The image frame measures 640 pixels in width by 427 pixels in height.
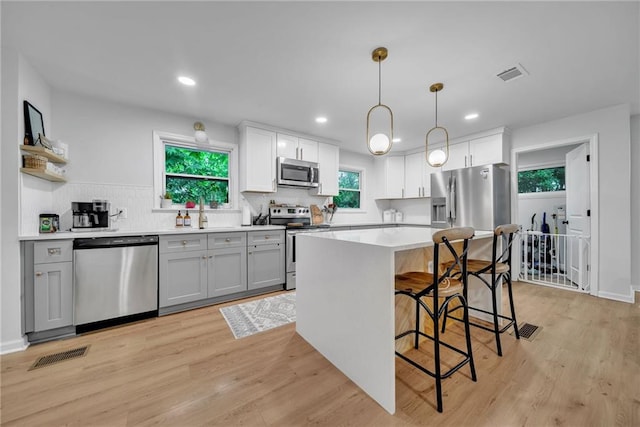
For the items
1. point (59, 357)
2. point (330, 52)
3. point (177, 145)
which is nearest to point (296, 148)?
point (177, 145)

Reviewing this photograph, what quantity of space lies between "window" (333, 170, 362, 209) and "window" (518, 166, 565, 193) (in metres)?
3.63

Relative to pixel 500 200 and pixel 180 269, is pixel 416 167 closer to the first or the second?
pixel 500 200

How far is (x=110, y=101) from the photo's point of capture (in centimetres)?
291

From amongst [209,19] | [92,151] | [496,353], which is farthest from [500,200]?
[92,151]

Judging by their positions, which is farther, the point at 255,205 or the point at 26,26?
the point at 255,205

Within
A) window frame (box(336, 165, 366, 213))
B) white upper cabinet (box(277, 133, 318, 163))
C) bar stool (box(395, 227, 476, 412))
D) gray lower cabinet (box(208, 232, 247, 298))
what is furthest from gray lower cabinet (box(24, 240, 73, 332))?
window frame (box(336, 165, 366, 213))

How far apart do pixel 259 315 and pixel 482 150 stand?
165 inches

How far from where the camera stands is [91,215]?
8.64 feet

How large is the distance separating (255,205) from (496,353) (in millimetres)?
3351

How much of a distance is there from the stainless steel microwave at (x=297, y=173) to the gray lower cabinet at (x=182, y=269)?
150 centimetres

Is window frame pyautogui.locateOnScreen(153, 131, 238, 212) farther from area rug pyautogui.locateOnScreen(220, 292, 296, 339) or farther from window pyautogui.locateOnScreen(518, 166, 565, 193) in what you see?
window pyautogui.locateOnScreen(518, 166, 565, 193)

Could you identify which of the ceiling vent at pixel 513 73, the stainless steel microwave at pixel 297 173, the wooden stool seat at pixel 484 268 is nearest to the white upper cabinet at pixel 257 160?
the stainless steel microwave at pixel 297 173

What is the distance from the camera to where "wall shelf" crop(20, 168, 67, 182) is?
2.08 metres

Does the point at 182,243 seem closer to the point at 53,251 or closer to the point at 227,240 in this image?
the point at 227,240
